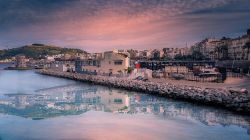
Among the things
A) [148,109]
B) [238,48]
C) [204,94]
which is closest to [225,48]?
[238,48]

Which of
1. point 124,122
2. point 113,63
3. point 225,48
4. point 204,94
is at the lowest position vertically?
point 124,122

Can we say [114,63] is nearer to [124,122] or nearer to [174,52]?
[124,122]

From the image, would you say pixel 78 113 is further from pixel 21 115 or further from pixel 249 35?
pixel 249 35

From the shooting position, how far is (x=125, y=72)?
37.9 metres

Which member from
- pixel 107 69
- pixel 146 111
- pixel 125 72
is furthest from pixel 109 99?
pixel 107 69

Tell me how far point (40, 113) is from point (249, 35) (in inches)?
1660

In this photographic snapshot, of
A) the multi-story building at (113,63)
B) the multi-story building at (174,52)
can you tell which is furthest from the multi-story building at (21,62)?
the multi-story building at (113,63)

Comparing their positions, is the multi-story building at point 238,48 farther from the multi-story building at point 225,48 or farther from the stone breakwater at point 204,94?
the stone breakwater at point 204,94

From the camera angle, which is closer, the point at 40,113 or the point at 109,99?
the point at 40,113

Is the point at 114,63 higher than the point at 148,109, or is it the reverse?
the point at 114,63

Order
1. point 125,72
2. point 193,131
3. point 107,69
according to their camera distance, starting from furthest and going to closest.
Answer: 1. point 107,69
2. point 125,72
3. point 193,131

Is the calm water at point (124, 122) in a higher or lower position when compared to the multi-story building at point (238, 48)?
lower

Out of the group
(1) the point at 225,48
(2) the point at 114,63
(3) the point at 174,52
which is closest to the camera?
(2) the point at 114,63

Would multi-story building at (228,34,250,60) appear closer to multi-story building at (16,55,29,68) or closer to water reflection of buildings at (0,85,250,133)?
water reflection of buildings at (0,85,250,133)
